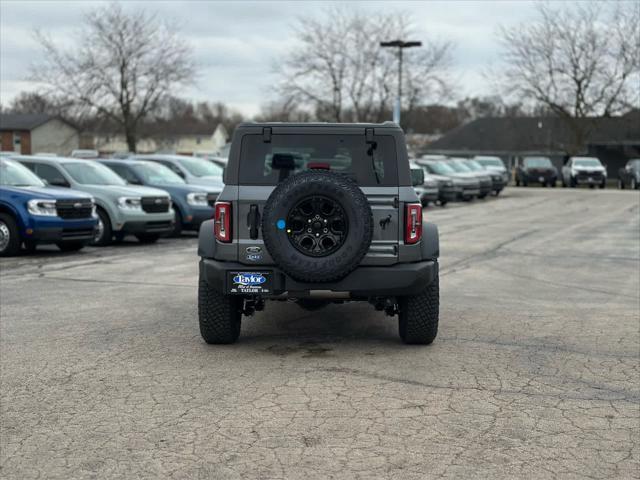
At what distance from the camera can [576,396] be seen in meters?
5.98

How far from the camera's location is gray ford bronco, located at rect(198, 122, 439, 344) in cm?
677

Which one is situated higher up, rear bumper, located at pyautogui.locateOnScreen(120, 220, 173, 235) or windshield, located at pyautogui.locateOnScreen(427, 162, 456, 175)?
windshield, located at pyautogui.locateOnScreen(427, 162, 456, 175)

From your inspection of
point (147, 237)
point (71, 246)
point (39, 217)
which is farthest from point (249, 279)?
point (147, 237)

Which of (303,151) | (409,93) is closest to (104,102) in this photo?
(409,93)

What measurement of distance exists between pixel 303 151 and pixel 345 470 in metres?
3.63

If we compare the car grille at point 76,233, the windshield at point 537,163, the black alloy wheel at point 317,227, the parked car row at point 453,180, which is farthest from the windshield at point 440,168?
the black alloy wheel at point 317,227

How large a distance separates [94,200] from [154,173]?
359 cm

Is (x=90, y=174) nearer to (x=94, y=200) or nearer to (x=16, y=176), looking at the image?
(x=94, y=200)

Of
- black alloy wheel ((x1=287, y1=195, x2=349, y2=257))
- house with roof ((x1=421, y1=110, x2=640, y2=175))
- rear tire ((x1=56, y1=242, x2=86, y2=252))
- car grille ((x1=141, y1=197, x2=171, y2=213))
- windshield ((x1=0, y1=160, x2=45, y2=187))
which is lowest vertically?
rear tire ((x1=56, y1=242, x2=86, y2=252))

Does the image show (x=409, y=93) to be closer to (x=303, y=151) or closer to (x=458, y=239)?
(x=458, y=239)

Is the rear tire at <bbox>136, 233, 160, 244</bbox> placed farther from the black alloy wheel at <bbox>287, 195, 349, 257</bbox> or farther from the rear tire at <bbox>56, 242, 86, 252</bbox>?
the black alloy wheel at <bbox>287, 195, 349, 257</bbox>

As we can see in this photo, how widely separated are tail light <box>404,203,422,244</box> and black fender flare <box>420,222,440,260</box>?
15 cm

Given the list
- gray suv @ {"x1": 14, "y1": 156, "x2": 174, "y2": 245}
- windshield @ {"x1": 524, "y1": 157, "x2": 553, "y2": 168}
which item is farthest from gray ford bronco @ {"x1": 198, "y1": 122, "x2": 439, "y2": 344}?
windshield @ {"x1": 524, "y1": 157, "x2": 553, "y2": 168}

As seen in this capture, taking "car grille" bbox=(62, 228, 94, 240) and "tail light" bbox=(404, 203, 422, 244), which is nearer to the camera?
"tail light" bbox=(404, 203, 422, 244)
